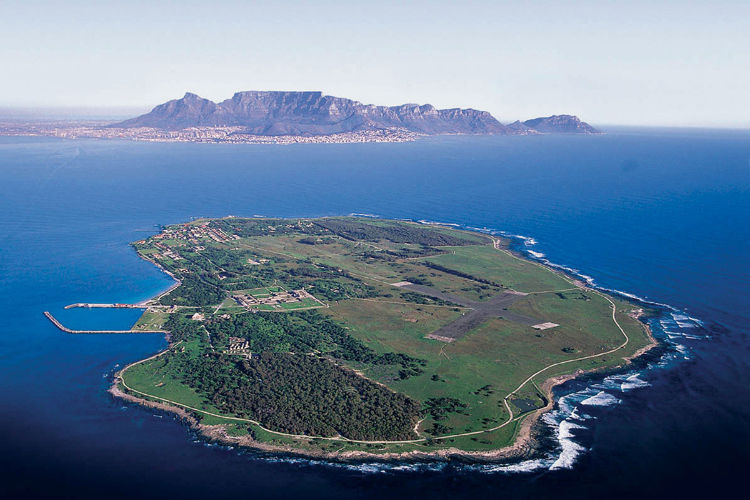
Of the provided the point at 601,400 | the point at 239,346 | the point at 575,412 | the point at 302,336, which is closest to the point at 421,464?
the point at 575,412

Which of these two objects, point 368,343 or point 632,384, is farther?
point 368,343

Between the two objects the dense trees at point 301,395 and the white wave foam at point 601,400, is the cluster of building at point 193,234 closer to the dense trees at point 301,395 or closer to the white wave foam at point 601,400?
the dense trees at point 301,395

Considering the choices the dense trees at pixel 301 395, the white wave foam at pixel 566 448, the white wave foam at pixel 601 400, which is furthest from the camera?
the white wave foam at pixel 601 400

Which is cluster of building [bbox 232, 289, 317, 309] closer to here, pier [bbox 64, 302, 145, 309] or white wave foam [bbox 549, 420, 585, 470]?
pier [bbox 64, 302, 145, 309]

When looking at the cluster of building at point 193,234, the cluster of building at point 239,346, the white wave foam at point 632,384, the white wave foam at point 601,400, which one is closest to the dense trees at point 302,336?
the cluster of building at point 239,346

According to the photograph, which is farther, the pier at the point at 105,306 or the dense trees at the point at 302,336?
the pier at the point at 105,306

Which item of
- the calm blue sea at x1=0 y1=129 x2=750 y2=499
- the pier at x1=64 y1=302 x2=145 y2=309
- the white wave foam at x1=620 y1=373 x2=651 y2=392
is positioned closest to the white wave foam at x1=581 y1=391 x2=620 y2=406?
the calm blue sea at x1=0 y1=129 x2=750 y2=499

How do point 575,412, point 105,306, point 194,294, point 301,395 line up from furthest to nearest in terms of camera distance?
point 194,294 → point 105,306 → point 301,395 → point 575,412

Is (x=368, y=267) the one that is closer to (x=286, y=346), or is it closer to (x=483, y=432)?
(x=286, y=346)

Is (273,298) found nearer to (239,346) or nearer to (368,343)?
(239,346)
